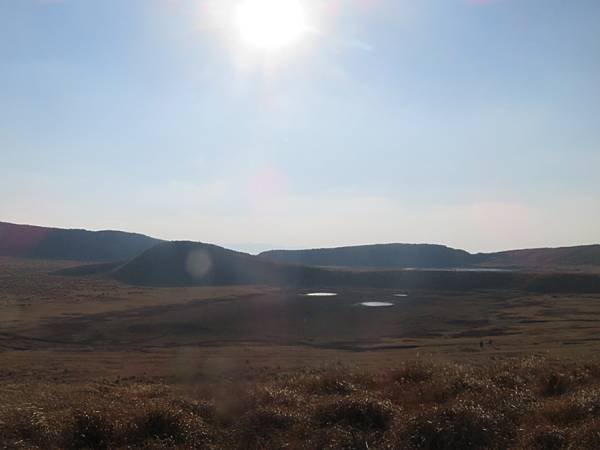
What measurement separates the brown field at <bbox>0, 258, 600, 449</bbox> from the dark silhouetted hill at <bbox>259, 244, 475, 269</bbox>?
88.1 meters

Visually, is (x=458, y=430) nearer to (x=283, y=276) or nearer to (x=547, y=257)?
(x=283, y=276)

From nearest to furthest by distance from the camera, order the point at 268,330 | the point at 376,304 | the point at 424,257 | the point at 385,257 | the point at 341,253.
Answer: the point at 268,330 < the point at 376,304 < the point at 424,257 < the point at 385,257 < the point at 341,253

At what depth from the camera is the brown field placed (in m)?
8.28

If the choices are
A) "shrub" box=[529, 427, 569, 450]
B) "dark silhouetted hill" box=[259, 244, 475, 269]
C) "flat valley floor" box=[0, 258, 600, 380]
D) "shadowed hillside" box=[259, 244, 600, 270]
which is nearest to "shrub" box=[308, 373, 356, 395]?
"shrub" box=[529, 427, 569, 450]

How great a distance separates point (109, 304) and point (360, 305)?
2133 centimetres

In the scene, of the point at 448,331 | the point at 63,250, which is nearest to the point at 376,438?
the point at 448,331

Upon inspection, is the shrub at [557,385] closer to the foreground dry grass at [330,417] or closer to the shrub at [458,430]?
the foreground dry grass at [330,417]

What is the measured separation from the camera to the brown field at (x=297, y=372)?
828cm

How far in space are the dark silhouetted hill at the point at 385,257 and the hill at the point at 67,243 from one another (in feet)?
144

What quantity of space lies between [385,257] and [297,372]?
135670 mm

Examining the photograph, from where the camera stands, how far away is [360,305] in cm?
5000

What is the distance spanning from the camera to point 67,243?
162625mm

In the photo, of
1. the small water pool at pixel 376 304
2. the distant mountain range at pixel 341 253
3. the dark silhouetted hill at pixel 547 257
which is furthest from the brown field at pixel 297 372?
the dark silhouetted hill at pixel 547 257

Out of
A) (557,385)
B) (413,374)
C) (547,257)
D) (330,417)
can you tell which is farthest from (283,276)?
(547,257)
